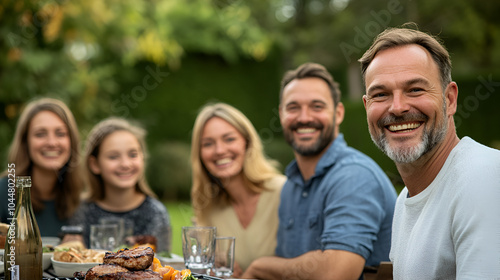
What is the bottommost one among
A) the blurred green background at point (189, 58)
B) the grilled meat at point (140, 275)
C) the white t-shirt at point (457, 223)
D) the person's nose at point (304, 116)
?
the grilled meat at point (140, 275)

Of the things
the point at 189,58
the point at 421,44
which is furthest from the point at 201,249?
the point at 189,58

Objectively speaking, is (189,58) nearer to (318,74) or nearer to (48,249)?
(318,74)

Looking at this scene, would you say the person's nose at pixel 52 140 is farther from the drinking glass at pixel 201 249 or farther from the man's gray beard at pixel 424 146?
the man's gray beard at pixel 424 146

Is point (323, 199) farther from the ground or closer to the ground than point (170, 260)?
farther from the ground

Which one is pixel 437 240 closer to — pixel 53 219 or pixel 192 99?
pixel 53 219

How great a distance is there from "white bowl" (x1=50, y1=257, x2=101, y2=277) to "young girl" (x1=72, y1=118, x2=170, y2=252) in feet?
4.87

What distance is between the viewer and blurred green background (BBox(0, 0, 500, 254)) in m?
6.91

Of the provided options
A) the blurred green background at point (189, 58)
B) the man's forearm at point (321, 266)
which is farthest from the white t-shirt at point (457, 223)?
the blurred green background at point (189, 58)

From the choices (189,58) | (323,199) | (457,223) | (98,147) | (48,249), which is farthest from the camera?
(189,58)

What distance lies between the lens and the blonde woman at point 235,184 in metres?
3.63

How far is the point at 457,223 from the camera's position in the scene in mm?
1702

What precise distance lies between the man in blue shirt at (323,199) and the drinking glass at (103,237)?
0.80 meters

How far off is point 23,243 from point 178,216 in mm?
9271

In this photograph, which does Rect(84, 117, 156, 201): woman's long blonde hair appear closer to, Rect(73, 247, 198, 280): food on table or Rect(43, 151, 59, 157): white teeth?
Rect(43, 151, 59, 157): white teeth
